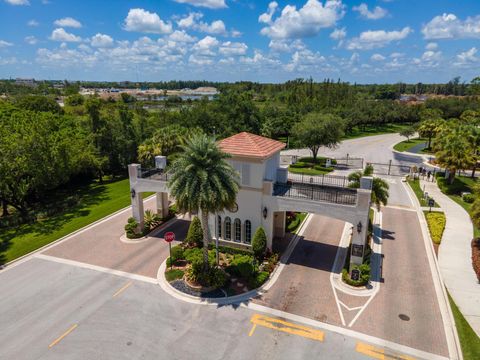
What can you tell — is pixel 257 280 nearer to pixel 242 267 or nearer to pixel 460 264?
pixel 242 267

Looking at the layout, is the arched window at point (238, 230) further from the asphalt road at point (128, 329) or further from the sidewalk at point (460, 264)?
the sidewalk at point (460, 264)

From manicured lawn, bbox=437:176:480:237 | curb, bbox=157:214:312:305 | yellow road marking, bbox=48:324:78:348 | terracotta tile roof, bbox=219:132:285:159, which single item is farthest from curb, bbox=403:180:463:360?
yellow road marking, bbox=48:324:78:348

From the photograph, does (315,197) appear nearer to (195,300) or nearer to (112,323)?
(195,300)

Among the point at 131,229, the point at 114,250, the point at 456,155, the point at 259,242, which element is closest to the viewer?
the point at 259,242

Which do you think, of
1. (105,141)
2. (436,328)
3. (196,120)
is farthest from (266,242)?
(196,120)

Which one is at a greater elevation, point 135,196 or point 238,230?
point 135,196

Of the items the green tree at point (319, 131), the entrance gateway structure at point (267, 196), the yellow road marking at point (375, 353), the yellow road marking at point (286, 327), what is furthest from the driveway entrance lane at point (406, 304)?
the green tree at point (319, 131)

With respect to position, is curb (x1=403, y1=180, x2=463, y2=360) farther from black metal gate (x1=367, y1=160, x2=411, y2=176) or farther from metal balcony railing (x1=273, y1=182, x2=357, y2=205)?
black metal gate (x1=367, y1=160, x2=411, y2=176)

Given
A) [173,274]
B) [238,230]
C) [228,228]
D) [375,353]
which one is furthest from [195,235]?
[375,353]
